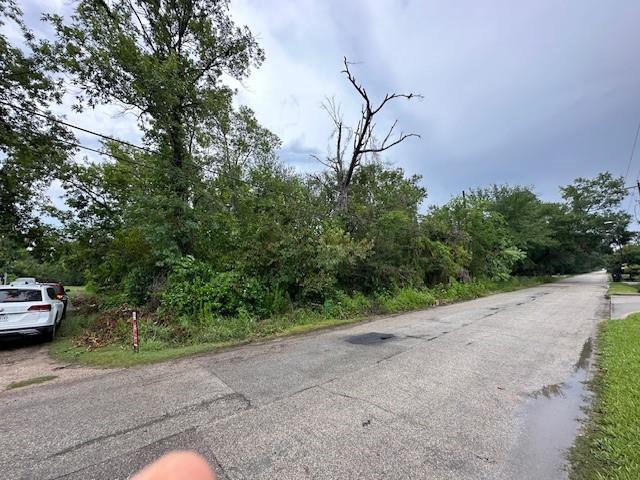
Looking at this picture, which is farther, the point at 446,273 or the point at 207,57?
the point at 446,273

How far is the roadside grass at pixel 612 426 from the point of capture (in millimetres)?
2492

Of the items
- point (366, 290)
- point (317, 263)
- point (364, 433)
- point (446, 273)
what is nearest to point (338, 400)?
point (364, 433)

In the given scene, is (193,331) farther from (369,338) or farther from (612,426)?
(612,426)

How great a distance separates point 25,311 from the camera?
267 inches

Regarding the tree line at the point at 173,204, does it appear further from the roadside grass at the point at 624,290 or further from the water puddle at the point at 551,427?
the roadside grass at the point at 624,290

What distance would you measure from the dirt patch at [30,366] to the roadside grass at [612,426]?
259 inches

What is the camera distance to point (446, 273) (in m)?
16.2

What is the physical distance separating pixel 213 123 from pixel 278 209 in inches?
239

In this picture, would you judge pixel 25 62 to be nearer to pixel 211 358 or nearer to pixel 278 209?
pixel 278 209

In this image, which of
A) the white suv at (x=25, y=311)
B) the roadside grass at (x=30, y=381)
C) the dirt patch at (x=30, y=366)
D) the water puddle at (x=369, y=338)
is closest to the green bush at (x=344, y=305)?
the water puddle at (x=369, y=338)

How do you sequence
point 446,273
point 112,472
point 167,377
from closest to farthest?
point 112,472 → point 167,377 → point 446,273

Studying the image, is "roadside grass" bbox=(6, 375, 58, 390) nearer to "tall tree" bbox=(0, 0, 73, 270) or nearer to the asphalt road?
the asphalt road

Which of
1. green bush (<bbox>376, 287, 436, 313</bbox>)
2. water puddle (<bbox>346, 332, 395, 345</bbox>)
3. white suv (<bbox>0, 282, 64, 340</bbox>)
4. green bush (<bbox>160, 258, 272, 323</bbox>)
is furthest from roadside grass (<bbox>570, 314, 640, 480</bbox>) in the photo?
white suv (<bbox>0, 282, 64, 340</bbox>)

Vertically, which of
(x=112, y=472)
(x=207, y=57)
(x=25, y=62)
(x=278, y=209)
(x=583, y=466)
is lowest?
(x=583, y=466)
